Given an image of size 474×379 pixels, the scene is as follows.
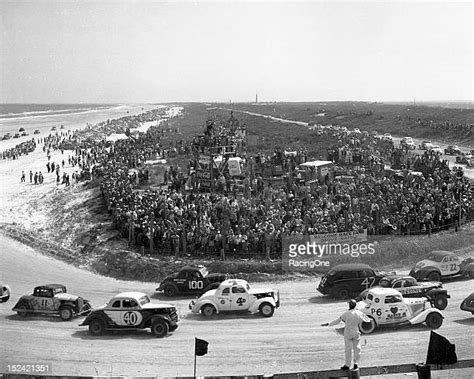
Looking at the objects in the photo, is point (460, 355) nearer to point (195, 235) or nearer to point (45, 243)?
point (195, 235)

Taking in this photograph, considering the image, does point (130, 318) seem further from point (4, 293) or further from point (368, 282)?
point (368, 282)

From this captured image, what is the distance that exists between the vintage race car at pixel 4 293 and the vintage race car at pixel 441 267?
15.6 meters

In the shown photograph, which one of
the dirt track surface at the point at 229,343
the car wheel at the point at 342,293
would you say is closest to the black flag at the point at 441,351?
the dirt track surface at the point at 229,343

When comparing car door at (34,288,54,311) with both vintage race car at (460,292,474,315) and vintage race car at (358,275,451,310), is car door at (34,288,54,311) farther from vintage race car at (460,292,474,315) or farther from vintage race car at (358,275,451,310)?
vintage race car at (460,292,474,315)

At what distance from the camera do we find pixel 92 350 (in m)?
15.5

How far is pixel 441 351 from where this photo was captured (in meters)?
9.22

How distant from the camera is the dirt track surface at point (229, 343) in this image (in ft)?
46.5

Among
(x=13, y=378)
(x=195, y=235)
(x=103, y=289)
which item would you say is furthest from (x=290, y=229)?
(x=13, y=378)

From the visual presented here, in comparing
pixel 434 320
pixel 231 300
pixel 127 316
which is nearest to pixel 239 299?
pixel 231 300

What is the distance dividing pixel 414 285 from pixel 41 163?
5019 centimetres

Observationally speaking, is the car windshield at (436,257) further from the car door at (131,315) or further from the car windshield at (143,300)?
the car door at (131,315)

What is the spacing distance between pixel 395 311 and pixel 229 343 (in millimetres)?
5106

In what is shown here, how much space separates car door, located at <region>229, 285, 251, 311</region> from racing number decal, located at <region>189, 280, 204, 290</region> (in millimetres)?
2693

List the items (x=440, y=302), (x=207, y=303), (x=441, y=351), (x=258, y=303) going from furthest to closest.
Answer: (x=207, y=303)
(x=258, y=303)
(x=440, y=302)
(x=441, y=351)
